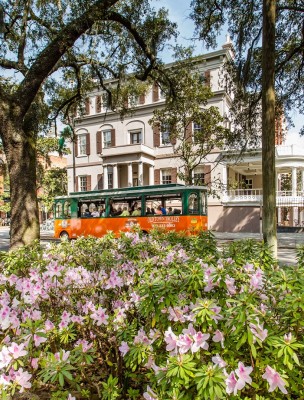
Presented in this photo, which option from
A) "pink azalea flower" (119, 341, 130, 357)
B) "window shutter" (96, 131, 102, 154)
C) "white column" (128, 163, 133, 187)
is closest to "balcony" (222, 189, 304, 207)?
"white column" (128, 163, 133, 187)

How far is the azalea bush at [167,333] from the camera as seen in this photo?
5.42 ft

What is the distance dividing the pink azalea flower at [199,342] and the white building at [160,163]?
64.3 feet

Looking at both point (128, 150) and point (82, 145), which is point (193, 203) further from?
point (82, 145)

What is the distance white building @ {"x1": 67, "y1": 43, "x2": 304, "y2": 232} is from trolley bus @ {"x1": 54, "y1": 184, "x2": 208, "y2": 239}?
15.7 feet

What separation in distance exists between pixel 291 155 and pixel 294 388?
26.1 meters

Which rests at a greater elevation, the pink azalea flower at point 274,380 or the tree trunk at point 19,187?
the tree trunk at point 19,187

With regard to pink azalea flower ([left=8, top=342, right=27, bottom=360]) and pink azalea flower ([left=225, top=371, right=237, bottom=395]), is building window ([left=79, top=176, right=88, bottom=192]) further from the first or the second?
pink azalea flower ([left=225, top=371, right=237, bottom=395])

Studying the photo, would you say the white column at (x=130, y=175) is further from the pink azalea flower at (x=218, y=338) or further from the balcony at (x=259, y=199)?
the pink azalea flower at (x=218, y=338)

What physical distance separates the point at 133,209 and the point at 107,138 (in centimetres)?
1738

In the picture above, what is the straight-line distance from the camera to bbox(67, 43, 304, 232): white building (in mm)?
24578

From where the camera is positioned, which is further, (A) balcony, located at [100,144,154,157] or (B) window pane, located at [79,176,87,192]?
(B) window pane, located at [79,176,87,192]

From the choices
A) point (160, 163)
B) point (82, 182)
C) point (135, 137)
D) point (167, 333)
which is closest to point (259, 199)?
point (160, 163)

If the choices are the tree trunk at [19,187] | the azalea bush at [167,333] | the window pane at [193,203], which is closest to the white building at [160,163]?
the window pane at [193,203]

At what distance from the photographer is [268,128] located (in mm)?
5707
